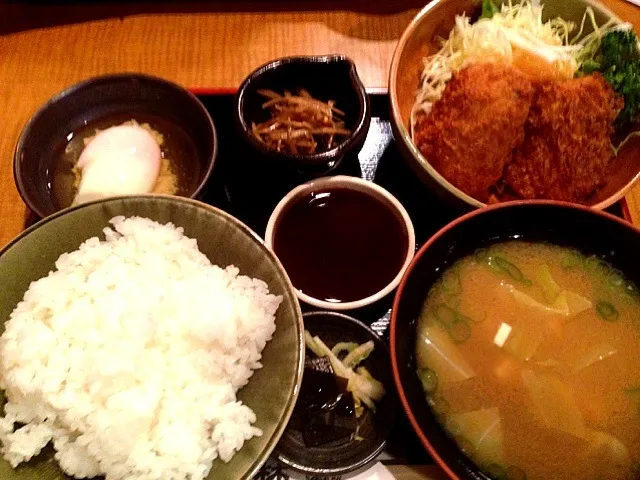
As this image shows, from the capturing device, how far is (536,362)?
1.67 m

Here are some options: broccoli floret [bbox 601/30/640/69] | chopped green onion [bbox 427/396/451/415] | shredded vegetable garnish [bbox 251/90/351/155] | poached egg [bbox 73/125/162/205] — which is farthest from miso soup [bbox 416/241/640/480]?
poached egg [bbox 73/125/162/205]

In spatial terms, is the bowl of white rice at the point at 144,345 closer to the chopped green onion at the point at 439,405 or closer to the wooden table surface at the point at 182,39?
the chopped green onion at the point at 439,405

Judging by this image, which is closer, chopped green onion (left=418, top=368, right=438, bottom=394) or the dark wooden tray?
chopped green onion (left=418, top=368, right=438, bottom=394)

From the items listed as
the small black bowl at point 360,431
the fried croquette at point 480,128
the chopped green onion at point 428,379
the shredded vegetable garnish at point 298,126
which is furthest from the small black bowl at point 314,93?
the chopped green onion at point 428,379

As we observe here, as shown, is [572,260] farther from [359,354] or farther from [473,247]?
[359,354]

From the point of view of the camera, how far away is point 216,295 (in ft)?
5.15

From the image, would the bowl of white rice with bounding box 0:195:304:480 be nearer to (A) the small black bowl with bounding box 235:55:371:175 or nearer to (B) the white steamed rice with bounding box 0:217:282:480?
(B) the white steamed rice with bounding box 0:217:282:480

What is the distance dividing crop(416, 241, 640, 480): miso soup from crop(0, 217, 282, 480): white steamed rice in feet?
1.94

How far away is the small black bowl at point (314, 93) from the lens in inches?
75.9

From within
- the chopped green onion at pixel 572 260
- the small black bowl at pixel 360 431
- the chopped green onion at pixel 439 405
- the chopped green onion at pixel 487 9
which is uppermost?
the chopped green onion at pixel 487 9

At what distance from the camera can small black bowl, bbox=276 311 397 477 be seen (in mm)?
1637

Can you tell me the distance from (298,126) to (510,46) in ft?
3.25

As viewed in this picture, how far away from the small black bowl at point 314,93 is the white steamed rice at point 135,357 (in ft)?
1.72

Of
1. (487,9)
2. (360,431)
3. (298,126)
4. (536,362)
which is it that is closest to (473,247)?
(536,362)
